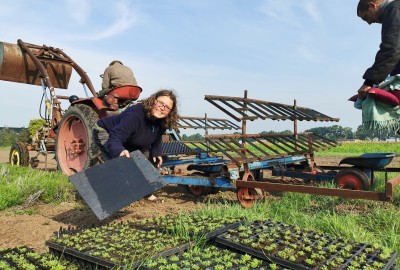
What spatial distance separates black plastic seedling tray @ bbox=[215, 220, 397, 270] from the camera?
1.80 meters

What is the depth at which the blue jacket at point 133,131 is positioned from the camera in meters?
3.16

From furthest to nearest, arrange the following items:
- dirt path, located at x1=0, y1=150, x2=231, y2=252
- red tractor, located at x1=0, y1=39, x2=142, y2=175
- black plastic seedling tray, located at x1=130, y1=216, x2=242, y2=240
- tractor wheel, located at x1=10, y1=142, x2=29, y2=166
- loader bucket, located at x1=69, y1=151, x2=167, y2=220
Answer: tractor wheel, located at x1=10, y1=142, x2=29, y2=166, red tractor, located at x1=0, y1=39, x2=142, y2=175, dirt path, located at x1=0, y1=150, x2=231, y2=252, loader bucket, located at x1=69, y1=151, x2=167, y2=220, black plastic seedling tray, located at x1=130, y1=216, x2=242, y2=240

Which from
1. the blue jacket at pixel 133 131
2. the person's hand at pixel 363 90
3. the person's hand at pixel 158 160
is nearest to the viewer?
the person's hand at pixel 363 90

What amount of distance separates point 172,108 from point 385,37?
1.92 meters

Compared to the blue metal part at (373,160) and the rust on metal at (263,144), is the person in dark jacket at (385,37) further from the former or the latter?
the rust on metal at (263,144)

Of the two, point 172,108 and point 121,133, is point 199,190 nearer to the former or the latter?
point 172,108

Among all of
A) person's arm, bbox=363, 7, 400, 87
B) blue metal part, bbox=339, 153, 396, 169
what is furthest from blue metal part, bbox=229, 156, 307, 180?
person's arm, bbox=363, 7, 400, 87

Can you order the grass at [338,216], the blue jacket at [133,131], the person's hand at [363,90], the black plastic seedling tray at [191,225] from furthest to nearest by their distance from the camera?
the blue jacket at [133,131] → the person's hand at [363,90] → the grass at [338,216] → the black plastic seedling tray at [191,225]

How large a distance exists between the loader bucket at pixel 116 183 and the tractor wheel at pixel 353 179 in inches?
101

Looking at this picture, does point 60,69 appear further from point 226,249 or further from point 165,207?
point 226,249

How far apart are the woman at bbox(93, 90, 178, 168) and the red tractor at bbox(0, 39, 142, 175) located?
1.01 meters

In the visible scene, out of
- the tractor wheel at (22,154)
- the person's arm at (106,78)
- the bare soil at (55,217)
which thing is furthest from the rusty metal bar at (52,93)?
the bare soil at (55,217)

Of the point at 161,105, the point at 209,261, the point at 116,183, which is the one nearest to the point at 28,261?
the point at 116,183

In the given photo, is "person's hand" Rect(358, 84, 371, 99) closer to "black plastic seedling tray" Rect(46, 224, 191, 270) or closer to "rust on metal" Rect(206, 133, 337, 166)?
"rust on metal" Rect(206, 133, 337, 166)
